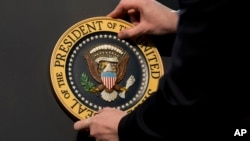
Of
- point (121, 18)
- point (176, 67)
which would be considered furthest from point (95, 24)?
point (176, 67)

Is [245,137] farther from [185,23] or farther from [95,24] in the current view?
[95,24]

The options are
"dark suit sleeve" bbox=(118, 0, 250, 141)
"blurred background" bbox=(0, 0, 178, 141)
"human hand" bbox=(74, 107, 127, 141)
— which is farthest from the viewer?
"blurred background" bbox=(0, 0, 178, 141)

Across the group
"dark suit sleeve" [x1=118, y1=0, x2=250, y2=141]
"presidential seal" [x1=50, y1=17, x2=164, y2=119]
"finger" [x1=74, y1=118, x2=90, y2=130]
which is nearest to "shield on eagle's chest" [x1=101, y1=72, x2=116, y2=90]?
"presidential seal" [x1=50, y1=17, x2=164, y2=119]

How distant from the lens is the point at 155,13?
1.28m

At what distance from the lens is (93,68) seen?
4.14 feet

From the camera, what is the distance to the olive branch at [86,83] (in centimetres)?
125

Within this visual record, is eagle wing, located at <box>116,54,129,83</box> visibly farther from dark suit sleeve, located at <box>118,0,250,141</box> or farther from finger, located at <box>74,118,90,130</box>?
dark suit sleeve, located at <box>118,0,250,141</box>

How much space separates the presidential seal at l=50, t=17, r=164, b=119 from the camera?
1235 millimetres

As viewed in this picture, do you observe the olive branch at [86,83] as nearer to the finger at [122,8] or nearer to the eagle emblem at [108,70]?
the eagle emblem at [108,70]

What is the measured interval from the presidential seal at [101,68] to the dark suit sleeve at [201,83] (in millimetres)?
278

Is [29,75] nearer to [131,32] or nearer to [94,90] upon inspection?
[94,90]

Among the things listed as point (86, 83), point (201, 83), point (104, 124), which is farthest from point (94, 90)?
point (201, 83)

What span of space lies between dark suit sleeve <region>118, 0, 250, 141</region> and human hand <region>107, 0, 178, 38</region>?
13.0 inches

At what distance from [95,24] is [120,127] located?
0.31 m
